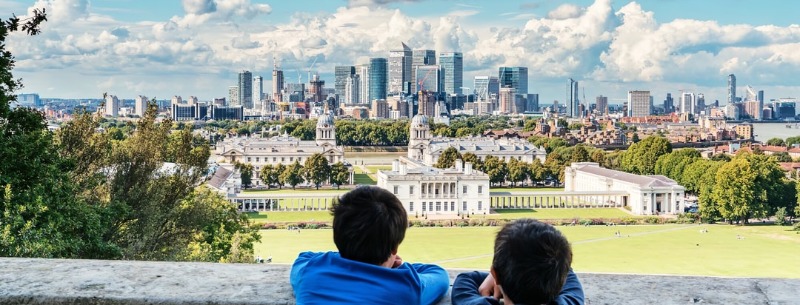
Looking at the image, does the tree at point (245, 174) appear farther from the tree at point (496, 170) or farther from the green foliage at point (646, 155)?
the green foliage at point (646, 155)

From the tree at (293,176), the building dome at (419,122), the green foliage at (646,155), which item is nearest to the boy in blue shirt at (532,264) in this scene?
the tree at (293,176)

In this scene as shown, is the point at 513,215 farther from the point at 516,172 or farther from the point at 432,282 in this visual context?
the point at 432,282

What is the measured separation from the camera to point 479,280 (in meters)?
3.44

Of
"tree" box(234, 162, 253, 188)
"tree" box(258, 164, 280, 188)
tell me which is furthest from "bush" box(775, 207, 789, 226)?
"tree" box(234, 162, 253, 188)

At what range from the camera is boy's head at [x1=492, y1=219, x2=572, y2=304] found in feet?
9.75

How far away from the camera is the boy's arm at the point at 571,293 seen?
310 cm

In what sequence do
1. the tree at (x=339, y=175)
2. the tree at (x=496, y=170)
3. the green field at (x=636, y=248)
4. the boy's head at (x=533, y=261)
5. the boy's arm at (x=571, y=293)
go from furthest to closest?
1. the tree at (x=496, y=170)
2. the tree at (x=339, y=175)
3. the green field at (x=636, y=248)
4. the boy's arm at (x=571, y=293)
5. the boy's head at (x=533, y=261)

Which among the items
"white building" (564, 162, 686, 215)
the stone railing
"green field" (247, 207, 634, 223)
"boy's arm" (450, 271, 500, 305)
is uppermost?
"boy's arm" (450, 271, 500, 305)

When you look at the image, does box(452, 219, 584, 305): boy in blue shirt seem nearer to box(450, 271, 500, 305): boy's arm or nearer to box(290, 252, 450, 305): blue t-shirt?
box(450, 271, 500, 305): boy's arm

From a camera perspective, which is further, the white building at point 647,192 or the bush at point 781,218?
the white building at point 647,192

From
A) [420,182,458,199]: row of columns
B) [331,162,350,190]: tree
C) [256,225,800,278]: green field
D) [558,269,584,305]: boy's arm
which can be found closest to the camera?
[558,269,584,305]: boy's arm

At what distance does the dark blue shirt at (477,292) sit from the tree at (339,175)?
218 feet

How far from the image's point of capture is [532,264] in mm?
2990

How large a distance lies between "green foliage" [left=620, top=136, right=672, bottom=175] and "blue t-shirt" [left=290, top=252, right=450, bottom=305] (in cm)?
7601
